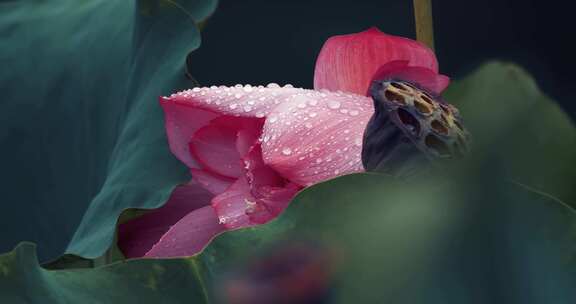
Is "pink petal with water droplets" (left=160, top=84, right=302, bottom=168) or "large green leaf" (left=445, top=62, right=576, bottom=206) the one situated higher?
"large green leaf" (left=445, top=62, right=576, bottom=206)

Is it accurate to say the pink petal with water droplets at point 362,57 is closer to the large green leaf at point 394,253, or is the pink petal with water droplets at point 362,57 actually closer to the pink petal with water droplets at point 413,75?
the pink petal with water droplets at point 413,75

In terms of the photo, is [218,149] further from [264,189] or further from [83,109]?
[83,109]

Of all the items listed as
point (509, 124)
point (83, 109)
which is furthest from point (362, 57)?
point (83, 109)

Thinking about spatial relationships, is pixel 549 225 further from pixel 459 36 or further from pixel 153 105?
pixel 459 36

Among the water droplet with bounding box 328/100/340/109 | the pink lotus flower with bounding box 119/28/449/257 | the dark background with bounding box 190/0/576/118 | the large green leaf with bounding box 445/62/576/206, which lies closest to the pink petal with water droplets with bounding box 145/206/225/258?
the pink lotus flower with bounding box 119/28/449/257

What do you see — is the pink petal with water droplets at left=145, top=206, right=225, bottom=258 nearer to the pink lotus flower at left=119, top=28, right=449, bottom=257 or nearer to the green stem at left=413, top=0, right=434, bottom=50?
the pink lotus flower at left=119, top=28, right=449, bottom=257

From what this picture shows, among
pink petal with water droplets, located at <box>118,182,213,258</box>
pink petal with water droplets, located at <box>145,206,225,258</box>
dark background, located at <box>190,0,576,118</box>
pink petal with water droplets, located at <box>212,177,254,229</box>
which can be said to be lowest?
dark background, located at <box>190,0,576,118</box>
